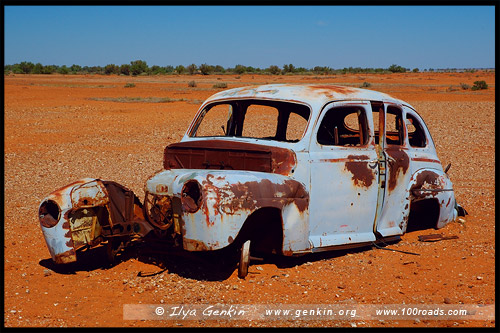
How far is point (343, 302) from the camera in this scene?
5172mm

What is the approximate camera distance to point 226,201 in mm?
5031

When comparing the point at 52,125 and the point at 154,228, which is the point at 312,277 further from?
the point at 52,125

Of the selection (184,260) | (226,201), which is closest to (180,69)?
(184,260)

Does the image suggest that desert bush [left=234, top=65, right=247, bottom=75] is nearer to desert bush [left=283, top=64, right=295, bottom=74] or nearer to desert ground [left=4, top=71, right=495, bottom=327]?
desert bush [left=283, top=64, right=295, bottom=74]

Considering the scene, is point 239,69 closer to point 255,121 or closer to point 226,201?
point 255,121

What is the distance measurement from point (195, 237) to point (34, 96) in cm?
2434

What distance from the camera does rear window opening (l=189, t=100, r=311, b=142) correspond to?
669 cm

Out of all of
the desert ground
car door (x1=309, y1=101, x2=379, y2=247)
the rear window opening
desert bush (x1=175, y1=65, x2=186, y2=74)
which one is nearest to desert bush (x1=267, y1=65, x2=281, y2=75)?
desert bush (x1=175, y1=65, x2=186, y2=74)

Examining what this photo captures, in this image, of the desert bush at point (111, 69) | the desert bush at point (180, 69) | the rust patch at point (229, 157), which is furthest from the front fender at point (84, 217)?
the desert bush at point (111, 69)

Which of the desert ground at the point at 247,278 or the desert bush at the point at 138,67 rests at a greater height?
the desert bush at the point at 138,67

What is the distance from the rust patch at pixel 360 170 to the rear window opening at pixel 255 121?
1.94ft

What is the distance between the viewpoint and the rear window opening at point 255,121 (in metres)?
6.69

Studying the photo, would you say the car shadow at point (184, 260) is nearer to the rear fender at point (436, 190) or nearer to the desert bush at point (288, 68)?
the rear fender at point (436, 190)

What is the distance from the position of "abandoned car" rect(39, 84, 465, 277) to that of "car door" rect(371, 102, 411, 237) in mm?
12
